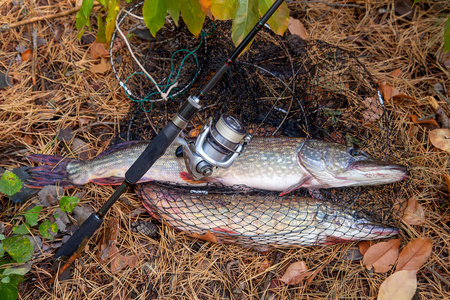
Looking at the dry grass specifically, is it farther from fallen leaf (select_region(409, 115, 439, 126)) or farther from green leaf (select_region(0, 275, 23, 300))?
green leaf (select_region(0, 275, 23, 300))

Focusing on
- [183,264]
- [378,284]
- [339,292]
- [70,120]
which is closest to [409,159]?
[378,284]

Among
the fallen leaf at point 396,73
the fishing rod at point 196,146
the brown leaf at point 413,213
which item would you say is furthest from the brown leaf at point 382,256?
the fallen leaf at point 396,73

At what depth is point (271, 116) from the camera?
359cm

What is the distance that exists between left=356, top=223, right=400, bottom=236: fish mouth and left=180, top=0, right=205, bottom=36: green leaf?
6.94 feet

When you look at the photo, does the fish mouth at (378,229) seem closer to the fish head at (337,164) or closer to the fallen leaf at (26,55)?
the fish head at (337,164)

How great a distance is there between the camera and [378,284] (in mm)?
2934

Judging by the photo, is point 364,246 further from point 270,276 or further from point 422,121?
point 422,121

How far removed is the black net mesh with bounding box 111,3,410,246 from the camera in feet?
10.0

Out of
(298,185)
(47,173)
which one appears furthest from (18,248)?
(298,185)

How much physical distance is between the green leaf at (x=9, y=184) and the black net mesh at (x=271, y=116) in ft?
3.05

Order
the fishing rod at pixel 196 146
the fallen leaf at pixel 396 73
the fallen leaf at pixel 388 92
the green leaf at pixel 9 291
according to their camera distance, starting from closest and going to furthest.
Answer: the fishing rod at pixel 196 146, the green leaf at pixel 9 291, the fallen leaf at pixel 388 92, the fallen leaf at pixel 396 73

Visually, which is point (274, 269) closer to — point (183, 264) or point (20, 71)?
point (183, 264)

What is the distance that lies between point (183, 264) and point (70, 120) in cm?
181

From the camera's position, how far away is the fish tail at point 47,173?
3135 millimetres
